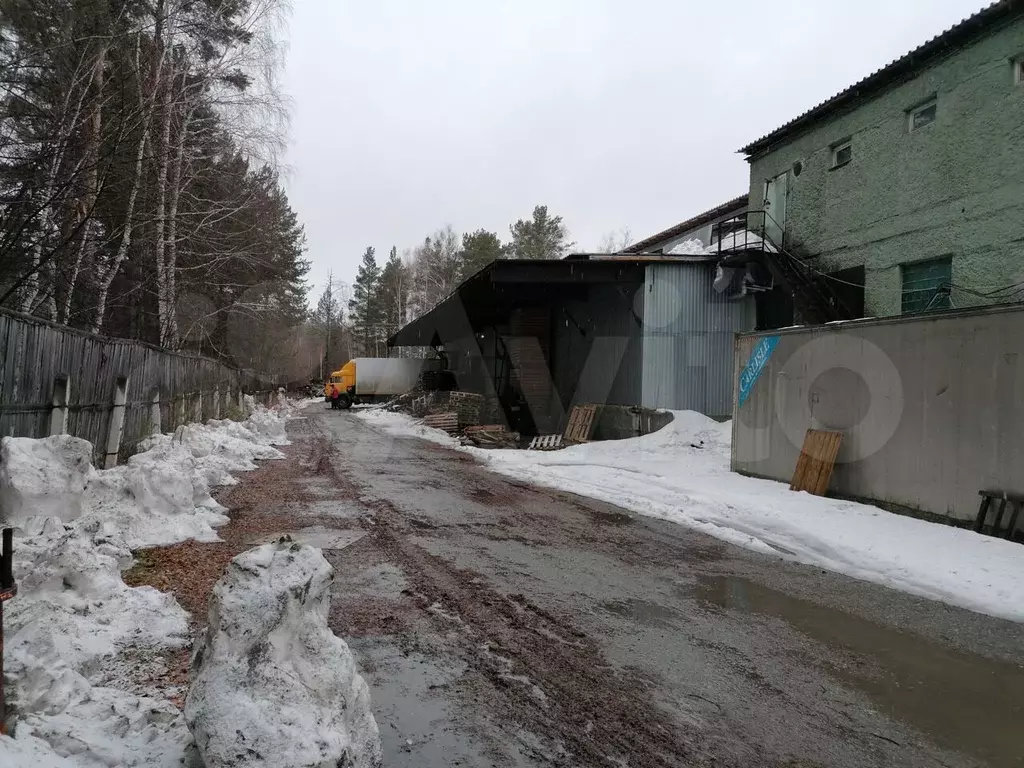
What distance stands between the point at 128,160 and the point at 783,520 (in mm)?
9748

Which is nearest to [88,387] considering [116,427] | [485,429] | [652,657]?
[116,427]

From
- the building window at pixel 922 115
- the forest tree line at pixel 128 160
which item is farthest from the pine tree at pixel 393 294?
the building window at pixel 922 115

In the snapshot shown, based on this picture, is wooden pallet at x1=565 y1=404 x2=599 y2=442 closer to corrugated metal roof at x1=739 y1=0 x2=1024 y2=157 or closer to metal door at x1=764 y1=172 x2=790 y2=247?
metal door at x1=764 y1=172 x2=790 y2=247

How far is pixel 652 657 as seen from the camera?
4.28 metres

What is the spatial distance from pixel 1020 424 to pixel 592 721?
6.26 metres

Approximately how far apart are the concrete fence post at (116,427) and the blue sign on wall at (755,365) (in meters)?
10.2

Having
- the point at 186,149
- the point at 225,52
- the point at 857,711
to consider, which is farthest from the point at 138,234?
the point at 857,711

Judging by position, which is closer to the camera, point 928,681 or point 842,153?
point 928,681

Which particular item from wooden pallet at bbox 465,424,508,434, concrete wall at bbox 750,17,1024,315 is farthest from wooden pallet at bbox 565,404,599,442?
concrete wall at bbox 750,17,1024,315

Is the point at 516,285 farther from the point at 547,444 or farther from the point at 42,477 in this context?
the point at 42,477

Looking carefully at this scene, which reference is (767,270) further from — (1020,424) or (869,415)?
(1020,424)

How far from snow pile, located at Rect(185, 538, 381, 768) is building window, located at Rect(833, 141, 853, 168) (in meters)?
17.7

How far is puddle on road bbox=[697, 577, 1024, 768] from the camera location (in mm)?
3465

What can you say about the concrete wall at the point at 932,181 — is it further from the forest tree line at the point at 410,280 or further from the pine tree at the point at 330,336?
the pine tree at the point at 330,336
